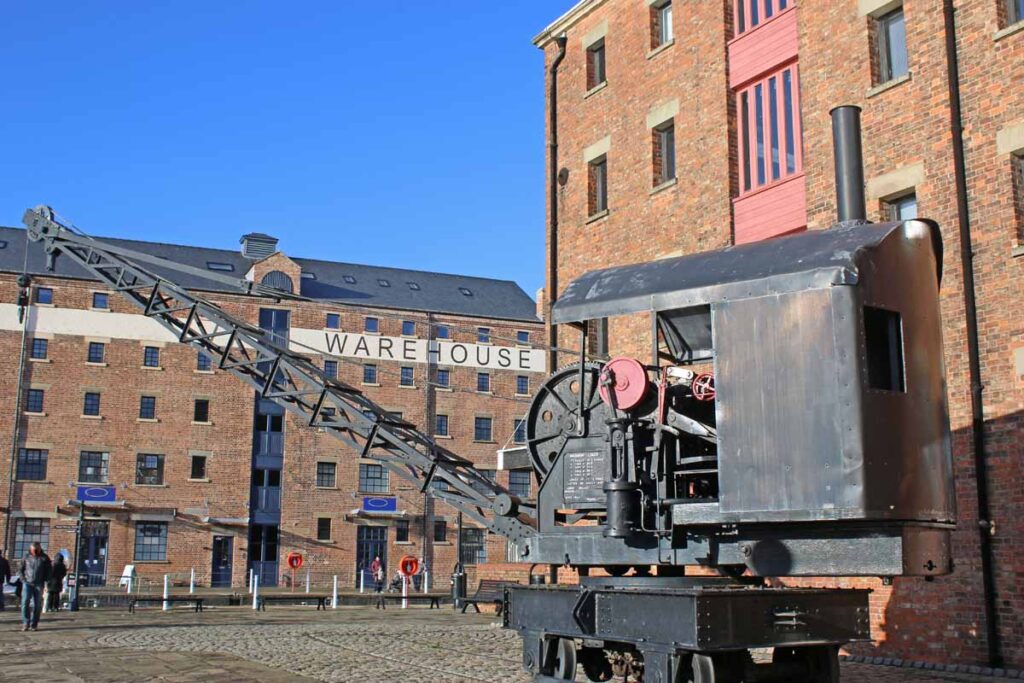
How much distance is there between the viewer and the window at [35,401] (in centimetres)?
4227

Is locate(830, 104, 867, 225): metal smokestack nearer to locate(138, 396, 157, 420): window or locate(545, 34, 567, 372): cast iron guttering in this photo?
locate(545, 34, 567, 372): cast iron guttering

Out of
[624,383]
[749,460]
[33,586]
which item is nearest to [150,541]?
[33,586]

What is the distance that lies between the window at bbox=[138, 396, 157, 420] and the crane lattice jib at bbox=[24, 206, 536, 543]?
25471 mm

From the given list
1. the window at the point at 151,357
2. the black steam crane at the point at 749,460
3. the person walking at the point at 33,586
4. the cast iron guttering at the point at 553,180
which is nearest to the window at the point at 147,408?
the window at the point at 151,357

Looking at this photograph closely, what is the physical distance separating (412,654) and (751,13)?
1136 centimetres

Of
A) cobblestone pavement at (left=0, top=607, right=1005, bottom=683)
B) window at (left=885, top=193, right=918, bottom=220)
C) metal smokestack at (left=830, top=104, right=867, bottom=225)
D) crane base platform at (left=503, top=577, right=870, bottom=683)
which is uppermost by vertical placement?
window at (left=885, top=193, right=918, bottom=220)

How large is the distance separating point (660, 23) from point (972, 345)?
9171 millimetres

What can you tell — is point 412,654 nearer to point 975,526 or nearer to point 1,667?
point 1,667

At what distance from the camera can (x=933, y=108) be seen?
14023mm

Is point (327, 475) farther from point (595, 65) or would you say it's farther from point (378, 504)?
point (595, 65)

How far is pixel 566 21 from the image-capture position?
21.6 m

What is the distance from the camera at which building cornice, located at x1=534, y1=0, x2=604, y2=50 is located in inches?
827

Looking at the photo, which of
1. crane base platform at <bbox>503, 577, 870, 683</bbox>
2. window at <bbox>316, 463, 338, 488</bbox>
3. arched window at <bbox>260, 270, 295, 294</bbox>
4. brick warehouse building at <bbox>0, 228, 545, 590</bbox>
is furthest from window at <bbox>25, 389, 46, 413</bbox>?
crane base platform at <bbox>503, 577, 870, 683</bbox>

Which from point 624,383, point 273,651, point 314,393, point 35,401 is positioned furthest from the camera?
point 35,401
